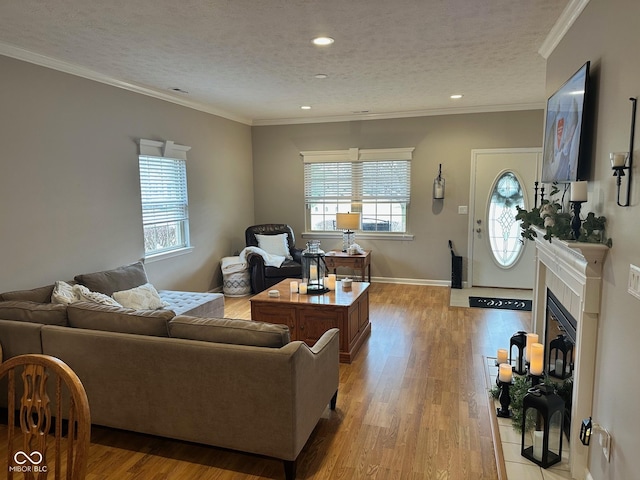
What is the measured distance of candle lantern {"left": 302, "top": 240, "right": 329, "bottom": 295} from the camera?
4199 mm

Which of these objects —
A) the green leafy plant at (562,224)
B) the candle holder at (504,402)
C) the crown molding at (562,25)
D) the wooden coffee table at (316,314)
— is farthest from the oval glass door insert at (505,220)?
the candle holder at (504,402)

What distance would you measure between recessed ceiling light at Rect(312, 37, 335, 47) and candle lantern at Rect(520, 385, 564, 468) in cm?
269

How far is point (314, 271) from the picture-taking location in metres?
4.30

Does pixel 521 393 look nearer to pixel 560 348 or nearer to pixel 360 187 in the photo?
pixel 560 348

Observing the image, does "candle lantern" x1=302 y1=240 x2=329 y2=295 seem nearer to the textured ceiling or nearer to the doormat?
the textured ceiling

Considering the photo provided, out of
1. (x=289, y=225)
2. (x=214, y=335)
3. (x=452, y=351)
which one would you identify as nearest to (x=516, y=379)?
(x=452, y=351)

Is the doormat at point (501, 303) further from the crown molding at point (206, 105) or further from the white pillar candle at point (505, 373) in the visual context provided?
the white pillar candle at point (505, 373)

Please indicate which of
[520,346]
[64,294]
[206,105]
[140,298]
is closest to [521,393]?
[520,346]

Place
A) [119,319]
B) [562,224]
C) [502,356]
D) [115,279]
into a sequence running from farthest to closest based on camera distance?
[115,279], [502,356], [119,319], [562,224]

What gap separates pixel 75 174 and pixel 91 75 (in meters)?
0.95

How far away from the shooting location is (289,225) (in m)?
7.30

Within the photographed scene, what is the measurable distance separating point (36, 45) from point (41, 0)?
0.97 m

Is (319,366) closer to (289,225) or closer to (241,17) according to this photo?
(241,17)

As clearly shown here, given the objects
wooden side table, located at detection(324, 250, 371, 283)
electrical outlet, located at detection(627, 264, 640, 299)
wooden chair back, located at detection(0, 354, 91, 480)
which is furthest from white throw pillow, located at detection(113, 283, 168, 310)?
electrical outlet, located at detection(627, 264, 640, 299)
